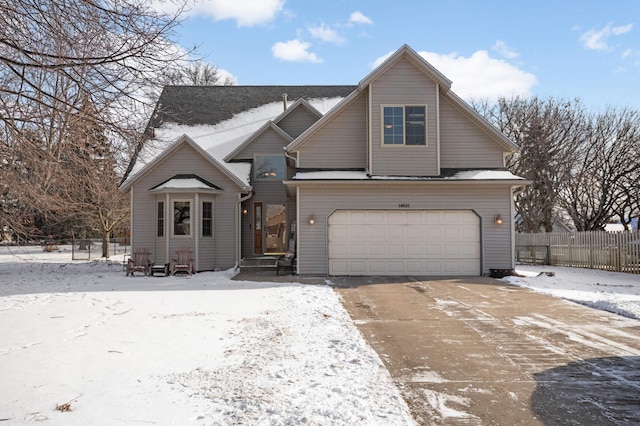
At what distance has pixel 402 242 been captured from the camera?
14203 mm

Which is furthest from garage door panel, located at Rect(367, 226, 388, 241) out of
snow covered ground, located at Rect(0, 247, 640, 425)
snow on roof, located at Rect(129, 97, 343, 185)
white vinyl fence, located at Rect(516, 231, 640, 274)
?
white vinyl fence, located at Rect(516, 231, 640, 274)

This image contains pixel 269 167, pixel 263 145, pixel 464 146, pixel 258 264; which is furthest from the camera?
pixel 263 145

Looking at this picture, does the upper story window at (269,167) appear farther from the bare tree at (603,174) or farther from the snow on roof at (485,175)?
the bare tree at (603,174)

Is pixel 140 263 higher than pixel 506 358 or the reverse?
higher

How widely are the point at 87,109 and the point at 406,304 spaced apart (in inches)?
286

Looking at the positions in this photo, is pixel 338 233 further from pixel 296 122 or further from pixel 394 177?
pixel 296 122

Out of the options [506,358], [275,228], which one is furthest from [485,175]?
[506,358]

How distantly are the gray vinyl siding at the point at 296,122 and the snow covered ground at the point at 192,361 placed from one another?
10648 millimetres

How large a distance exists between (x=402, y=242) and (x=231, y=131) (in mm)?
10087

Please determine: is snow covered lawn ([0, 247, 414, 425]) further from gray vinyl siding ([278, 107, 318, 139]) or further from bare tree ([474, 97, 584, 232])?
bare tree ([474, 97, 584, 232])

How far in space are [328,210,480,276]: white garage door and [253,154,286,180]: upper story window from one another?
16.0 feet

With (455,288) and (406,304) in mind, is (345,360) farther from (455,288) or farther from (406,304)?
(455,288)

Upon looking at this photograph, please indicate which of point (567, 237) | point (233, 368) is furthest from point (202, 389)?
point (567, 237)

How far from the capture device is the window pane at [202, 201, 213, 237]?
15.9 metres
